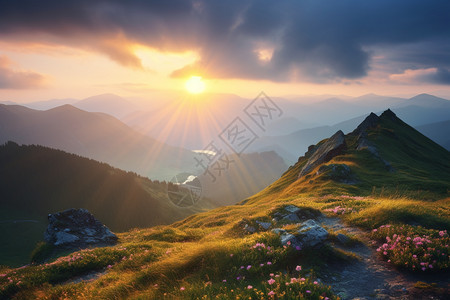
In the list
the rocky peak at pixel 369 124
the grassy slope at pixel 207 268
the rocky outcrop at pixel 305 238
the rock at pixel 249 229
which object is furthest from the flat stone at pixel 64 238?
the rocky peak at pixel 369 124

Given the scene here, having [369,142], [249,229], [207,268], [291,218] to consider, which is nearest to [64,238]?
[249,229]

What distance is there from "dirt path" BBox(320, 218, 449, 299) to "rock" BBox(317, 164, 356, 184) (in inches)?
1205

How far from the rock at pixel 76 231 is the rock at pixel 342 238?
20481 mm

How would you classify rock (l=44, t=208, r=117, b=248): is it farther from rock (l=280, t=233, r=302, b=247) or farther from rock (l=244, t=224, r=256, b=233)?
rock (l=280, t=233, r=302, b=247)

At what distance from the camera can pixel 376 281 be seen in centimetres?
730

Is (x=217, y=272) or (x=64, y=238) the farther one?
(x=64, y=238)

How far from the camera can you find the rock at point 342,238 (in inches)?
383

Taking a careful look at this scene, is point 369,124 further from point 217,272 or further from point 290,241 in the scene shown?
point 217,272

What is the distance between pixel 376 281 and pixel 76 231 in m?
26.3

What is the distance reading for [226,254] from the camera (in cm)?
854

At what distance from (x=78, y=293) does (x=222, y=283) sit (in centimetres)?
539

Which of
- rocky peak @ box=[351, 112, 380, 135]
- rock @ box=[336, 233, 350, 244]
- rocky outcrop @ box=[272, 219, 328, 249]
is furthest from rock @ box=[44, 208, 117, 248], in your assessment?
rocky peak @ box=[351, 112, 380, 135]

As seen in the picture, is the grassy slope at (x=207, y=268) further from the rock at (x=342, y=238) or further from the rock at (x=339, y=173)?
the rock at (x=339, y=173)

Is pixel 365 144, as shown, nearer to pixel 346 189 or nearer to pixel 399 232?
pixel 346 189
